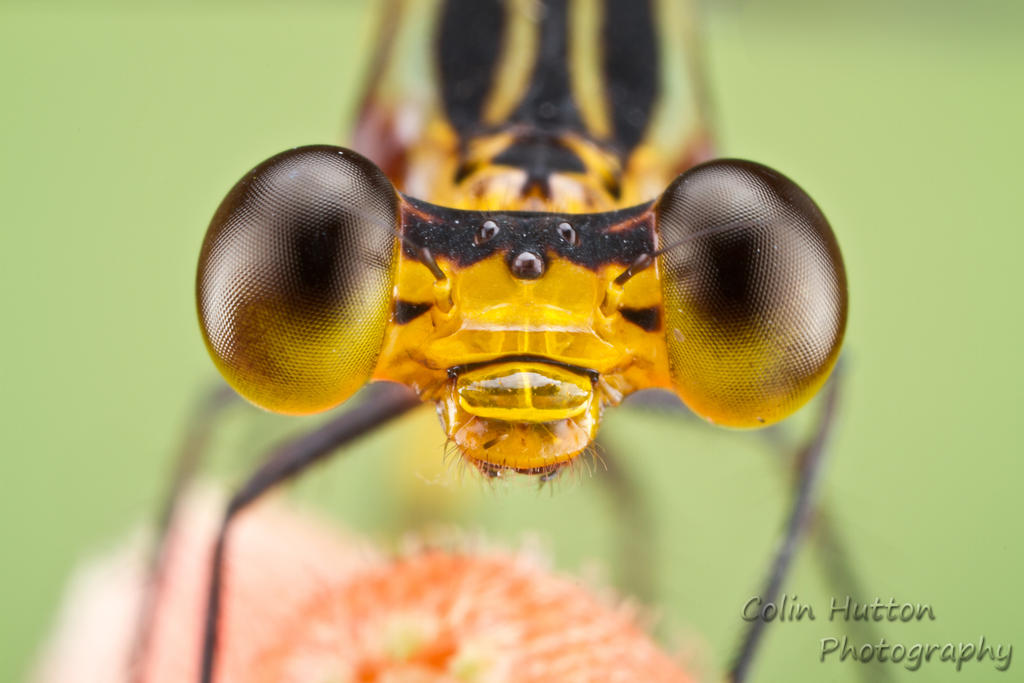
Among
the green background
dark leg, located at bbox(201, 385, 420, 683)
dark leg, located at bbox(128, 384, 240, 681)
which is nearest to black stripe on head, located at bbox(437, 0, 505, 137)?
dark leg, located at bbox(201, 385, 420, 683)

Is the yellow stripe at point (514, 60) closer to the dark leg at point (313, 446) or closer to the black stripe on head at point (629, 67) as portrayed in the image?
the black stripe on head at point (629, 67)

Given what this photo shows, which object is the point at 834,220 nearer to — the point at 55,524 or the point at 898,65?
the point at 898,65

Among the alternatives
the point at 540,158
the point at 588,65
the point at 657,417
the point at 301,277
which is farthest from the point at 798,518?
the point at 301,277

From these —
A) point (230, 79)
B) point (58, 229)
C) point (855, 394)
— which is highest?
point (230, 79)

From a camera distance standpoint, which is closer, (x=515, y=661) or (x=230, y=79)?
(x=515, y=661)

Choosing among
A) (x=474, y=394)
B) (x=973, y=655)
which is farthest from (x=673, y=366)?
(x=973, y=655)

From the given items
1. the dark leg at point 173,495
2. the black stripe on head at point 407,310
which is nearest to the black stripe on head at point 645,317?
the black stripe on head at point 407,310

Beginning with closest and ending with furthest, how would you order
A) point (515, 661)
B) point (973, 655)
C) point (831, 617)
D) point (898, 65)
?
point (515, 661)
point (973, 655)
point (831, 617)
point (898, 65)
